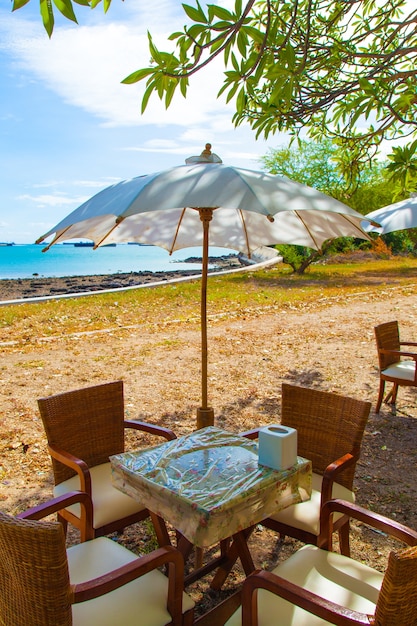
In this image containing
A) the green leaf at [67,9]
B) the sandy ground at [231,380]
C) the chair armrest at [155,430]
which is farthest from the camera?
the sandy ground at [231,380]

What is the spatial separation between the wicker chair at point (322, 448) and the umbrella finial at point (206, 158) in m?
1.58

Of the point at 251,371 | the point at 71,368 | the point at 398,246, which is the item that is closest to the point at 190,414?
the point at 251,371

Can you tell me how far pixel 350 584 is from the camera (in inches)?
81.0

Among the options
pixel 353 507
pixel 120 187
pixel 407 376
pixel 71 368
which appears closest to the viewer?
pixel 353 507

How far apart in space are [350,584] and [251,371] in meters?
5.06

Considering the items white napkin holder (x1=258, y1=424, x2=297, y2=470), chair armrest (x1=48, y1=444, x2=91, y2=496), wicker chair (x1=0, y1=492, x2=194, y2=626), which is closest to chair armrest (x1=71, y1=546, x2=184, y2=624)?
wicker chair (x1=0, y1=492, x2=194, y2=626)

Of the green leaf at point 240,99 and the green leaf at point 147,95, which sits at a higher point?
the green leaf at point 240,99

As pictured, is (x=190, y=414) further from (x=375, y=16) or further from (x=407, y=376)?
(x=375, y=16)

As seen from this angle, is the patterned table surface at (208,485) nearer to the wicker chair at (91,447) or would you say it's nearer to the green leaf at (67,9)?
the wicker chair at (91,447)

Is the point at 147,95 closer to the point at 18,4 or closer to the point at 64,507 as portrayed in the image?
the point at 18,4

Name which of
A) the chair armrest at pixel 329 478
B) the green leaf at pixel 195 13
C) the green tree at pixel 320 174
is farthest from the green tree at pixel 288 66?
the green tree at pixel 320 174

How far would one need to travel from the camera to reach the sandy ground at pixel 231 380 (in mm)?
3783

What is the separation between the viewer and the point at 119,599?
6.36 feet

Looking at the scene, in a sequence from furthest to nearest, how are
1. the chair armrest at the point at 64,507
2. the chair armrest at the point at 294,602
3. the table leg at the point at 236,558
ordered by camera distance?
the table leg at the point at 236,558 → the chair armrest at the point at 64,507 → the chair armrest at the point at 294,602
